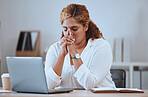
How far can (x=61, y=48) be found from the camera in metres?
2.26

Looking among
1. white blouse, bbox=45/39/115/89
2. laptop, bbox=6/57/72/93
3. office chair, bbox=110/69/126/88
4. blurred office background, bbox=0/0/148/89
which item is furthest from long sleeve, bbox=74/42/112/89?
blurred office background, bbox=0/0/148/89

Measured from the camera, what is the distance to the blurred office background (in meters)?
4.13

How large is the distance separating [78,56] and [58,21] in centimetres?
227

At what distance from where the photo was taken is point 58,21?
420 centimetres

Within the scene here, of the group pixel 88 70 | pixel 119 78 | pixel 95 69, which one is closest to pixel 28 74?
pixel 88 70

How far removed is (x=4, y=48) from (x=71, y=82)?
2367 millimetres

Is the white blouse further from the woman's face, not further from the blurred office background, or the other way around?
the blurred office background

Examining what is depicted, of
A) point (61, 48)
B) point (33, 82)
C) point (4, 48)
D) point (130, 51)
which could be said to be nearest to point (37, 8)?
point (4, 48)

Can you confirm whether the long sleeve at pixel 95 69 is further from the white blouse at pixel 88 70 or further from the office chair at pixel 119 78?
the office chair at pixel 119 78

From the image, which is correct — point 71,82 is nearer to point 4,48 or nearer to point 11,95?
point 11,95

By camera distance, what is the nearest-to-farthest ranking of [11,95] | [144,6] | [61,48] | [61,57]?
1. [11,95]
2. [61,57]
3. [61,48]
4. [144,6]

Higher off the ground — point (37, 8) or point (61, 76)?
point (37, 8)

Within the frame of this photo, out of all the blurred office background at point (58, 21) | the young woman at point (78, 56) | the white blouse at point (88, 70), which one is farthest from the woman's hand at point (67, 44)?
the blurred office background at point (58, 21)

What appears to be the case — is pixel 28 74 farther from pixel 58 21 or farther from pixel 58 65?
pixel 58 21
